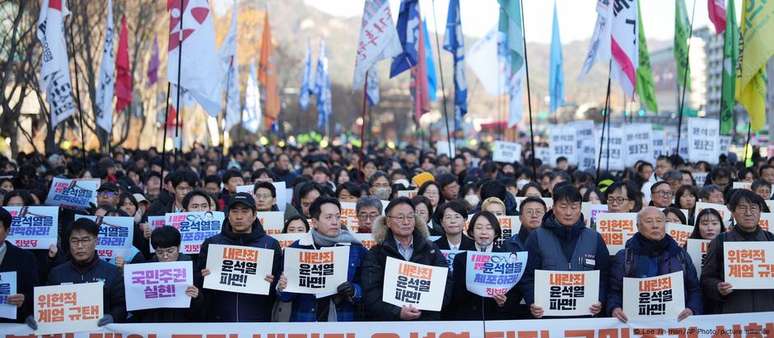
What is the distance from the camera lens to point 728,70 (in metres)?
19.8

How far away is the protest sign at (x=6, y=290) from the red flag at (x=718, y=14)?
13747 millimetres

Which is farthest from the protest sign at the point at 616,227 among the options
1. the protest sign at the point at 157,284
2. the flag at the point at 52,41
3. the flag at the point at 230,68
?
the flag at the point at 230,68

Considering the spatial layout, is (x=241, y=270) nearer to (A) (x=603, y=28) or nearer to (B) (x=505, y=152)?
(A) (x=603, y=28)

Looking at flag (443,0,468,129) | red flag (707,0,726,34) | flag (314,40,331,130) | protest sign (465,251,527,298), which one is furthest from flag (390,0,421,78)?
flag (314,40,331,130)

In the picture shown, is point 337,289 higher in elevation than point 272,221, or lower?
lower

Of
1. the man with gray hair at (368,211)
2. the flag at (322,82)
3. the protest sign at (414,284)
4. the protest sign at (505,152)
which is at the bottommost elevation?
the protest sign at (414,284)

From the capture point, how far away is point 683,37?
22.5 metres

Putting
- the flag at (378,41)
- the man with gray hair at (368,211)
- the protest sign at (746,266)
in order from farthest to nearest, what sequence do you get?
the flag at (378,41)
the man with gray hair at (368,211)
the protest sign at (746,266)

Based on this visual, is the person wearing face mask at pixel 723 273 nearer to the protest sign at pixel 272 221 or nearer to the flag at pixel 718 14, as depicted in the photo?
the protest sign at pixel 272 221

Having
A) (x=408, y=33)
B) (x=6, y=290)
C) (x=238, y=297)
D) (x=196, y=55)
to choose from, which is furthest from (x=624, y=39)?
(x=6, y=290)

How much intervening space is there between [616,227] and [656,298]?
7.84 feet

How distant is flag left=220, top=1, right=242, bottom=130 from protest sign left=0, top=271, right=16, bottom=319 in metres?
16.8

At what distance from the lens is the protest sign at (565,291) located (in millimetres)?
7590

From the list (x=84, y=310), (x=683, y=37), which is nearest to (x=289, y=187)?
(x=84, y=310)
